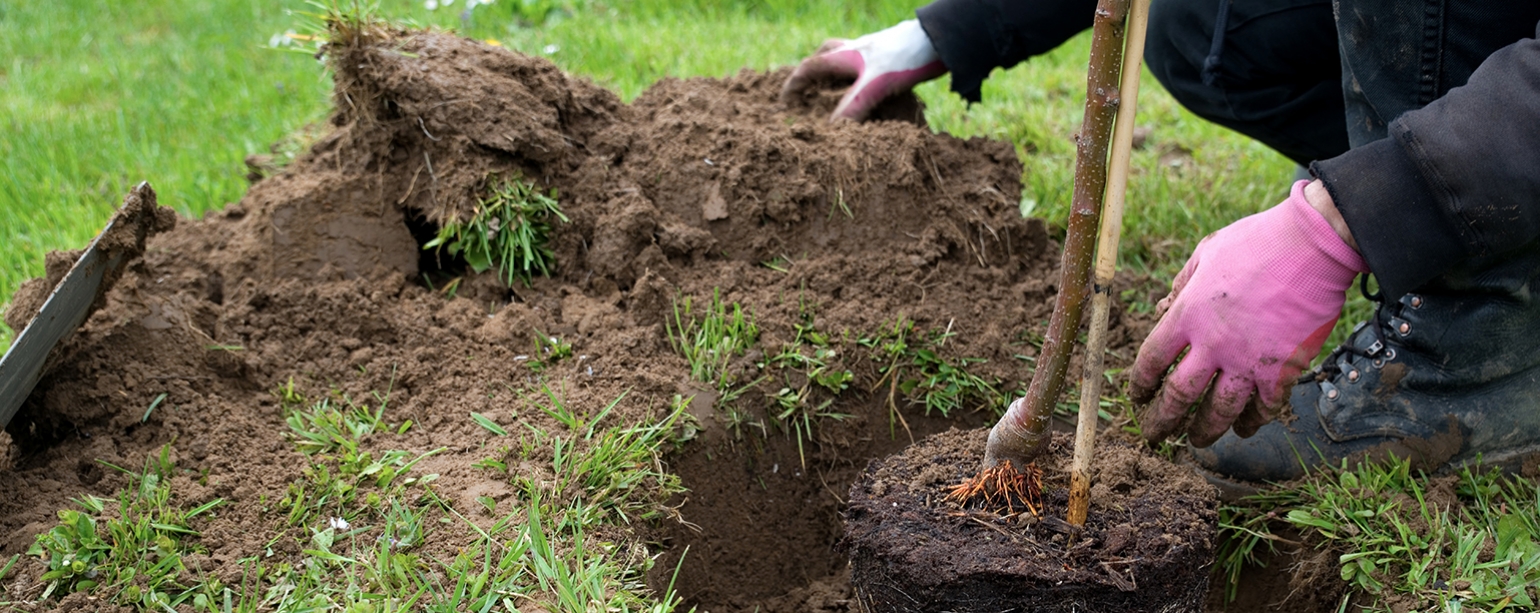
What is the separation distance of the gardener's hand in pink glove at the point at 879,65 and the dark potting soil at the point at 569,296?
0.42 ft

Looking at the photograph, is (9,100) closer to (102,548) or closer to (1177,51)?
(102,548)

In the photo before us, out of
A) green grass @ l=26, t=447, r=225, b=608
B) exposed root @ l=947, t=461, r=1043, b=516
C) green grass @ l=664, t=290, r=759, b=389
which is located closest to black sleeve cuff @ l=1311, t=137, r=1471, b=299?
exposed root @ l=947, t=461, r=1043, b=516

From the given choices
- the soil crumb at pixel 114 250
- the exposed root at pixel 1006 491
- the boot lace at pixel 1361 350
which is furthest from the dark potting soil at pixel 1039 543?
the soil crumb at pixel 114 250

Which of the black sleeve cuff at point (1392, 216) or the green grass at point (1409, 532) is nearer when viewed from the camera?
the black sleeve cuff at point (1392, 216)

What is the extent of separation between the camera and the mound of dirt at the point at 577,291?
85.8 inches

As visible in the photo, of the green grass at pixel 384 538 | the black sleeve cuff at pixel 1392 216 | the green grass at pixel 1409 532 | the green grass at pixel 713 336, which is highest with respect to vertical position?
the black sleeve cuff at pixel 1392 216

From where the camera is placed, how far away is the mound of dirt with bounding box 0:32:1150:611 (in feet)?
7.15

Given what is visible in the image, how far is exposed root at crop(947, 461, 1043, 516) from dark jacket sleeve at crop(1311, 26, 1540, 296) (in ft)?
2.03

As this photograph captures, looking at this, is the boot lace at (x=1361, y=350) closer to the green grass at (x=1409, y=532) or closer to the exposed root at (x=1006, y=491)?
the green grass at (x=1409, y=532)

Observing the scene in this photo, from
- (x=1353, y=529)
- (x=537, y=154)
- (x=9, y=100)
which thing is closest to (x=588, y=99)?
(x=537, y=154)

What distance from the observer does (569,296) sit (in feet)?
8.34

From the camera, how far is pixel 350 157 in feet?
8.91

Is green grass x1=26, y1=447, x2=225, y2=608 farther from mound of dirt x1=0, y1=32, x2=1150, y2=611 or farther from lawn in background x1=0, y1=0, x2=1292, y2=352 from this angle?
lawn in background x1=0, y1=0, x2=1292, y2=352

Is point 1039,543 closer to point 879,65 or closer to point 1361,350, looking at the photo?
point 1361,350
